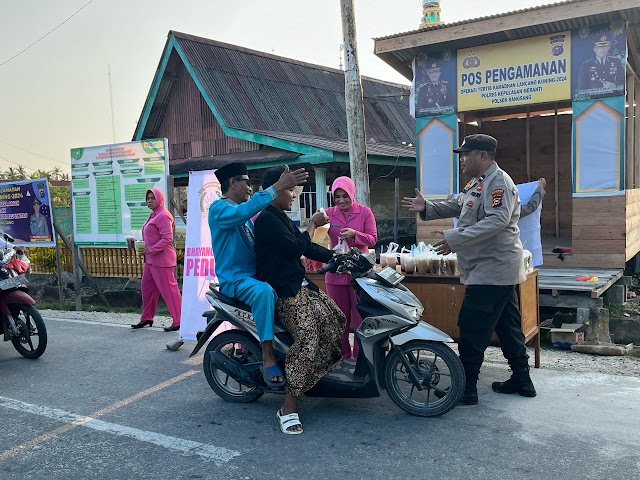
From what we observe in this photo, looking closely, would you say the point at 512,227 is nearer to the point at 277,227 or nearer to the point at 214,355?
the point at 277,227

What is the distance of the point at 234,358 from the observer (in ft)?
15.3

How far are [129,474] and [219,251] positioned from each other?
1.69 meters

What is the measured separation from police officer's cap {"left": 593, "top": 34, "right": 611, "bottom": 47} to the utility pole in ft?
12.1

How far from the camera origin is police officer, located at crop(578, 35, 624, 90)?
355 inches

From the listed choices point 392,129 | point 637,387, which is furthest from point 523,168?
point 637,387

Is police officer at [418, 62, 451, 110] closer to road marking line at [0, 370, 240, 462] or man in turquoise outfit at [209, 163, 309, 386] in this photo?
man in turquoise outfit at [209, 163, 309, 386]

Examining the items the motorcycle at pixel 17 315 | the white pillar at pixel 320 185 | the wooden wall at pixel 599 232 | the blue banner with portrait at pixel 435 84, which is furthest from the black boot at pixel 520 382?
the white pillar at pixel 320 185

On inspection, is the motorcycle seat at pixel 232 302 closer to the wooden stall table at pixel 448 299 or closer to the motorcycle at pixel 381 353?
the motorcycle at pixel 381 353

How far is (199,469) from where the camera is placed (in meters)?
3.52

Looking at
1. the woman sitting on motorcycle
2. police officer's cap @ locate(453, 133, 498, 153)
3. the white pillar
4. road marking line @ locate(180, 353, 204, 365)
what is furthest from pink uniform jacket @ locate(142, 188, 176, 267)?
the white pillar

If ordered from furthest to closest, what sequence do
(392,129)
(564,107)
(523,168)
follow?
(392,129) < (523,168) < (564,107)

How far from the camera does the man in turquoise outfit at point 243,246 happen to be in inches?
161

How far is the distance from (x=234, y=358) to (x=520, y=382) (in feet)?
7.26

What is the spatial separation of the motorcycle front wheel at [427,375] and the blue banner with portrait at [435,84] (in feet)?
23.4
